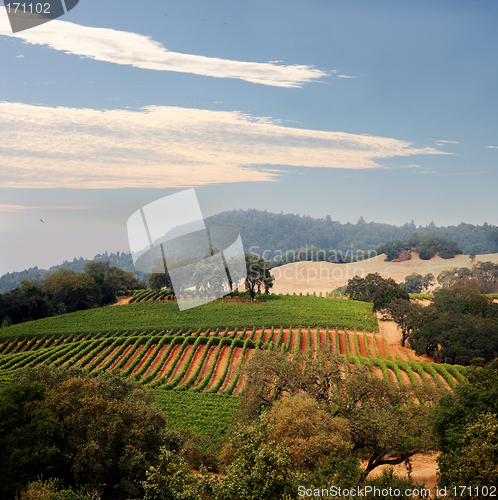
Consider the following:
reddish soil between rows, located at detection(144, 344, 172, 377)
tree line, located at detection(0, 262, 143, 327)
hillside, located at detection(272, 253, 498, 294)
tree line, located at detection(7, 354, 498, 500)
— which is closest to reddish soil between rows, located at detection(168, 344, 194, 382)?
reddish soil between rows, located at detection(144, 344, 172, 377)

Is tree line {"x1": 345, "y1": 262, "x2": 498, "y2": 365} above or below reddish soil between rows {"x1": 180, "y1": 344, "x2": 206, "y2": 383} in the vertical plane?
above

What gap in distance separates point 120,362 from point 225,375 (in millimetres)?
11512

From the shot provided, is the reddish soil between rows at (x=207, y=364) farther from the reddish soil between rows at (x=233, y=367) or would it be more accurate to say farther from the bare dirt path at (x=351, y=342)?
the bare dirt path at (x=351, y=342)

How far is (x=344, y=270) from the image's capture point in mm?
140750

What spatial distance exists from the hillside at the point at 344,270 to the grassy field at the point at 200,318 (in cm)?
4788

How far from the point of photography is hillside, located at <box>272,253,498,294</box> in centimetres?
11662

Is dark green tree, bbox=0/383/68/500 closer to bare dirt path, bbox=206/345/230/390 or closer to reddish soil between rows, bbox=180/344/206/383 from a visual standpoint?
bare dirt path, bbox=206/345/230/390

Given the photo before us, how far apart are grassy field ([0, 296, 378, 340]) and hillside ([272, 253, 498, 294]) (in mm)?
47879

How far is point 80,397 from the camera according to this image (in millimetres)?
18891

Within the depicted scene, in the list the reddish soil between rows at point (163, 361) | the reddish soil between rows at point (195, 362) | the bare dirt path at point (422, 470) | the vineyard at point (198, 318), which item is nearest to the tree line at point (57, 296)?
the vineyard at point (198, 318)

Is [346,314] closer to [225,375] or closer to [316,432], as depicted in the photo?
[225,375]

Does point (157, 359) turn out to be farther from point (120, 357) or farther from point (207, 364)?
point (207, 364)

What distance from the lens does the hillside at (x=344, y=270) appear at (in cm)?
11662

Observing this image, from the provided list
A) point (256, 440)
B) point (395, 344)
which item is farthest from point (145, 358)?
point (256, 440)
